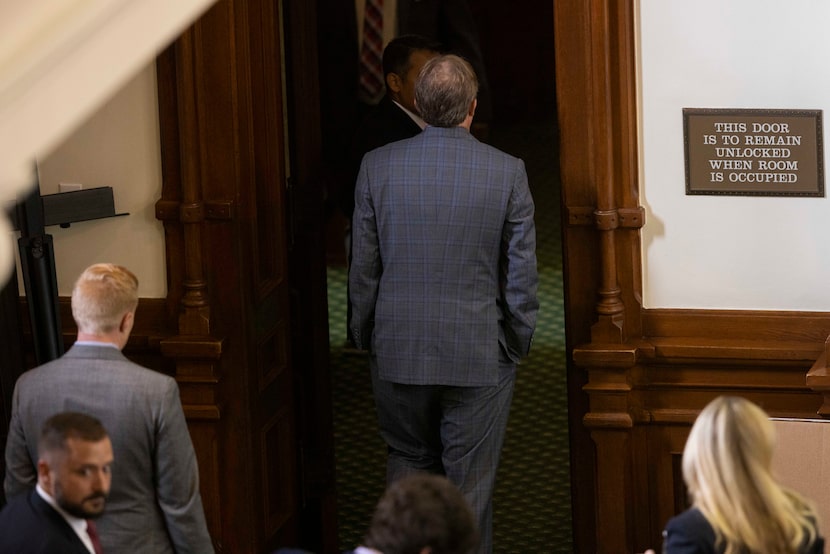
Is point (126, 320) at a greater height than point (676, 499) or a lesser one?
greater

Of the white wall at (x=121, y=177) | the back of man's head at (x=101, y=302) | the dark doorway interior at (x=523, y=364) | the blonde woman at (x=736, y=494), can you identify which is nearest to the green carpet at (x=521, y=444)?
the dark doorway interior at (x=523, y=364)

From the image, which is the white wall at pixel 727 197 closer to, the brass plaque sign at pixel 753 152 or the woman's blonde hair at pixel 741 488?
the brass plaque sign at pixel 753 152

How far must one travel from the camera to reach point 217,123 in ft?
13.1

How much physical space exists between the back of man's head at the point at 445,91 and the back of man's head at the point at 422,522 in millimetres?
1662

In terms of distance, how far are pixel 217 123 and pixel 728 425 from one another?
216 centimetres

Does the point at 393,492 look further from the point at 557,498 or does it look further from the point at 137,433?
the point at 557,498

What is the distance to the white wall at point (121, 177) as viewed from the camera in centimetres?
407

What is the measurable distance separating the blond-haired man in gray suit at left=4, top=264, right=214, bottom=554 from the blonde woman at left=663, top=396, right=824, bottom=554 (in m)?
1.11

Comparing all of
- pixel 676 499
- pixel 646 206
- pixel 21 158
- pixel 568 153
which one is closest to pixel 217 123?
pixel 21 158

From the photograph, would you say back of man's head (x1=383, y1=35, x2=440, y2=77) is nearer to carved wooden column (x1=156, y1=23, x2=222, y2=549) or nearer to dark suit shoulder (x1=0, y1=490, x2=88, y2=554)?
carved wooden column (x1=156, y1=23, x2=222, y2=549)

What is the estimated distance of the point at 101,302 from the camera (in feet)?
9.19

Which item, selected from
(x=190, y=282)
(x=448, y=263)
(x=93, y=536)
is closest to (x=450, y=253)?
(x=448, y=263)

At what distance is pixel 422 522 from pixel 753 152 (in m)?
2.07

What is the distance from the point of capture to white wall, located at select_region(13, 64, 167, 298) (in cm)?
407
